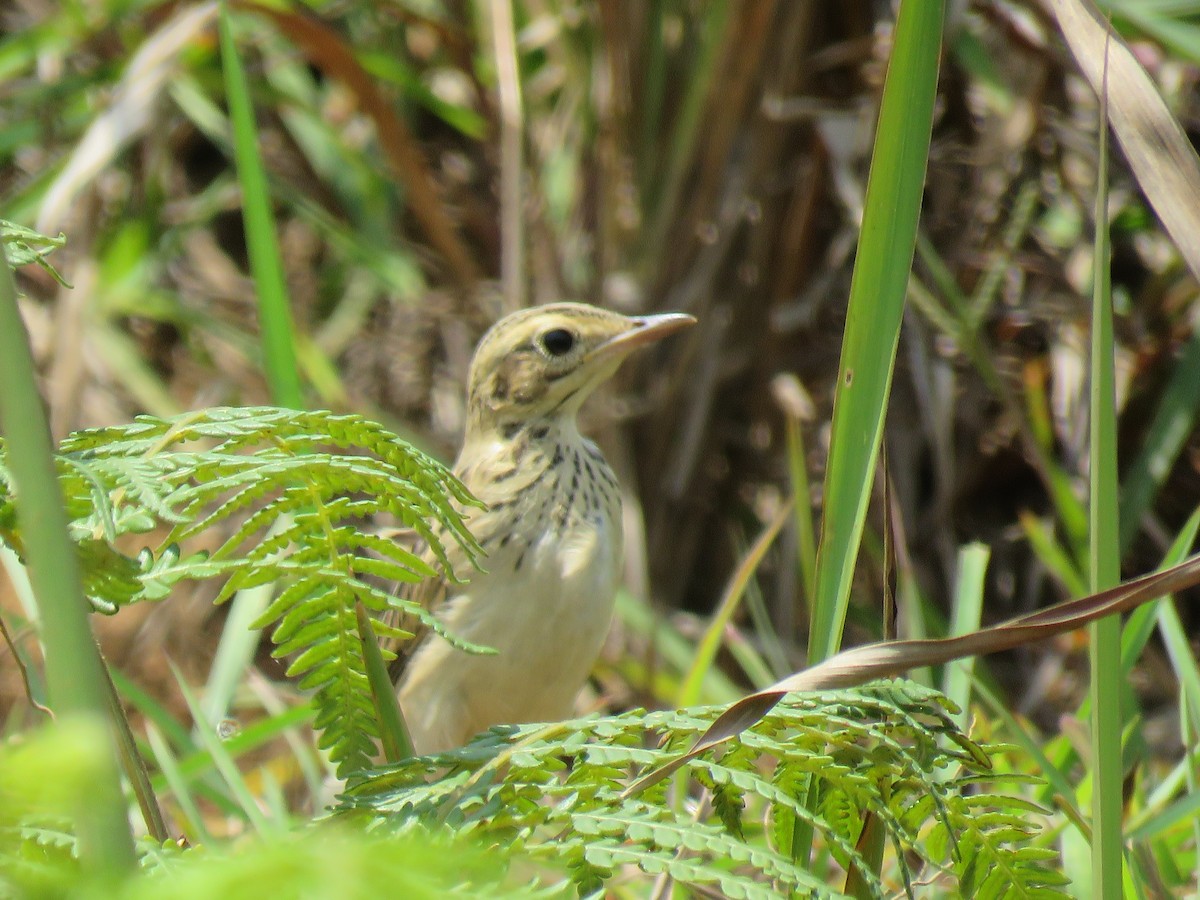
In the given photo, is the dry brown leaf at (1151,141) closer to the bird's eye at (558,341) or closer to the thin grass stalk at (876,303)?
the thin grass stalk at (876,303)

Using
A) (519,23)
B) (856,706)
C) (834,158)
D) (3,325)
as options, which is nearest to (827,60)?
(834,158)

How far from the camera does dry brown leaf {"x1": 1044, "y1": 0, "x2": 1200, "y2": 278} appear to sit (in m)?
1.43

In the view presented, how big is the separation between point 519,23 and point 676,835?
4149 millimetres

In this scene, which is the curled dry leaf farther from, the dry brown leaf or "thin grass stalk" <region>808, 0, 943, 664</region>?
the dry brown leaf

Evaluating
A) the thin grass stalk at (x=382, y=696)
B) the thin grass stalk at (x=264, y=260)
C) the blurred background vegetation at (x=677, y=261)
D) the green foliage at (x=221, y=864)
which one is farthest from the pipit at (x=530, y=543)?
the green foliage at (x=221, y=864)

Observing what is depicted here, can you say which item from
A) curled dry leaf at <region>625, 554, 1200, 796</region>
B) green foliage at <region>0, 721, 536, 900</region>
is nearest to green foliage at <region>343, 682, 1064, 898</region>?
curled dry leaf at <region>625, 554, 1200, 796</region>

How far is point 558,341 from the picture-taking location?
3.28 metres

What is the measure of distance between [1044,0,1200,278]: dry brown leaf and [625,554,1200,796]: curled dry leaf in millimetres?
322

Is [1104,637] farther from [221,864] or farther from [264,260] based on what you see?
[264,260]

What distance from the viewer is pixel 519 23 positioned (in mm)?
4926

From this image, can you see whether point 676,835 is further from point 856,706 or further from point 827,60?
point 827,60

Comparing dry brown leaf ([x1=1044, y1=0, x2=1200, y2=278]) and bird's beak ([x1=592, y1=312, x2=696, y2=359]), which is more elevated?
dry brown leaf ([x1=1044, y1=0, x2=1200, y2=278])

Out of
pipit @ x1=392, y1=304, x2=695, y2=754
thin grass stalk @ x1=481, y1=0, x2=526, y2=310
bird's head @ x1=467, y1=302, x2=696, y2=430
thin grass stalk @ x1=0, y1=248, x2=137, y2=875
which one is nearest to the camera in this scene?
thin grass stalk @ x1=0, y1=248, x2=137, y2=875

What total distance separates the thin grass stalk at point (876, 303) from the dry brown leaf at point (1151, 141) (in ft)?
0.62
